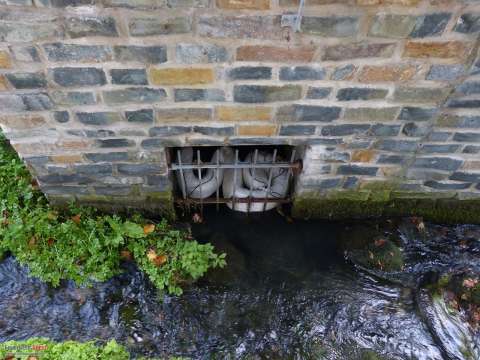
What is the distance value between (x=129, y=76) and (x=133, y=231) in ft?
3.96

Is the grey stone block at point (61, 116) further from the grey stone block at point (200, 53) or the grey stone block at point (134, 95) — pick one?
the grey stone block at point (200, 53)

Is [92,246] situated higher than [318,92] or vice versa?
[318,92]

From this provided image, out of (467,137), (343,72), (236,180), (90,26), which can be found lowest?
(236,180)

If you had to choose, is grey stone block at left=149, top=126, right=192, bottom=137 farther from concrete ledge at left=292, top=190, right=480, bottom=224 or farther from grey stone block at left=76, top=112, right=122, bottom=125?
concrete ledge at left=292, top=190, right=480, bottom=224

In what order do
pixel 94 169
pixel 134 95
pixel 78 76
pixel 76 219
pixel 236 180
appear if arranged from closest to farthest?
pixel 78 76 → pixel 134 95 → pixel 94 169 → pixel 76 219 → pixel 236 180

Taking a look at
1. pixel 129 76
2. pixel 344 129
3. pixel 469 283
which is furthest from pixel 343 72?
pixel 469 283

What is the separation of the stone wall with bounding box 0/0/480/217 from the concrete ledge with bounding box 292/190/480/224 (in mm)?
208

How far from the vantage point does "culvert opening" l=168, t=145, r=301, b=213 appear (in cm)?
295

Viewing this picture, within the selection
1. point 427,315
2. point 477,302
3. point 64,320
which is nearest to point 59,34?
point 64,320

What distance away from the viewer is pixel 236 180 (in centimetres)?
299

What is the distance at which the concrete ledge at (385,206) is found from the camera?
2.96m

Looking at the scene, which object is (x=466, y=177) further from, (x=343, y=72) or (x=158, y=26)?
(x=158, y=26)

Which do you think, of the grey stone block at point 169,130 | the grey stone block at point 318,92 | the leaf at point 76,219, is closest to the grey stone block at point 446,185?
the grey stone block at point 318,92

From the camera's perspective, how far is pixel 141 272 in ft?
9.13
